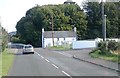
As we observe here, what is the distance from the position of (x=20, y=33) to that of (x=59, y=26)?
47.4 feet

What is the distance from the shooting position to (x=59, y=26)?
401 ft

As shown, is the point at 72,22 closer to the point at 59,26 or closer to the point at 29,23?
the point at 59,26

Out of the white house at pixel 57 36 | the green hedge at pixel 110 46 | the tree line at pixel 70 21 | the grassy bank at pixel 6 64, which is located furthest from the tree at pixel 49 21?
the green hedge at pixel 110 46

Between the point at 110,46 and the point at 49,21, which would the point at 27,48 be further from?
the point at 49,21

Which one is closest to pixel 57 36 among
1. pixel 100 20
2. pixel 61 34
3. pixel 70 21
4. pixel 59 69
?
pixel 61 34

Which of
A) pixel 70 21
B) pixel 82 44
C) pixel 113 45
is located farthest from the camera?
pixel 70 21

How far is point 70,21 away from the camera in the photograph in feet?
Answer: 405

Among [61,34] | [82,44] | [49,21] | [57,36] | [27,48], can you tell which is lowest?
[27,48]

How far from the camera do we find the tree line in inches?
4626

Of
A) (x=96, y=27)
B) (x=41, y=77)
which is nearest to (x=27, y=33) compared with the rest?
(x=96, y=27)

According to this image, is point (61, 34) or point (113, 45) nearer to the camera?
point (113, 45)

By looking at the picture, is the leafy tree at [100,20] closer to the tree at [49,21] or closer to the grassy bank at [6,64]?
the tree at [49,21]

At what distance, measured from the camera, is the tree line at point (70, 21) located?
11751 cm

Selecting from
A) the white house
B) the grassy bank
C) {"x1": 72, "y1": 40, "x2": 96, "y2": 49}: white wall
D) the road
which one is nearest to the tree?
the white house
